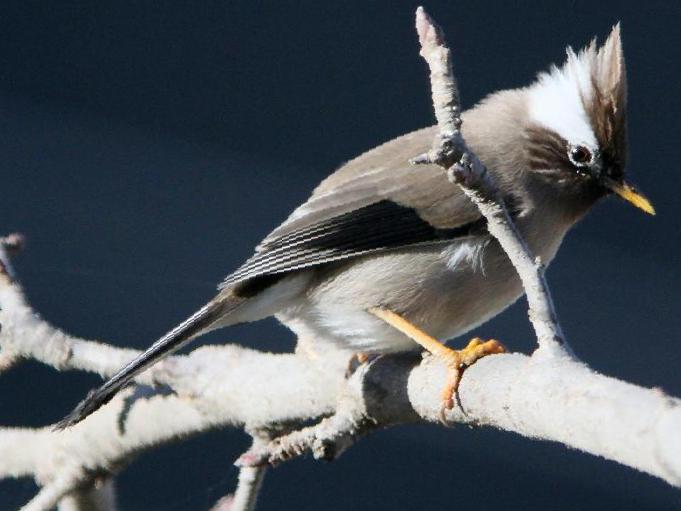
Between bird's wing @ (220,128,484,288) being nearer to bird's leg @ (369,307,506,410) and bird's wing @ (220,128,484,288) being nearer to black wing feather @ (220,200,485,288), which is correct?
black wing feather @ (220,200,485,288)

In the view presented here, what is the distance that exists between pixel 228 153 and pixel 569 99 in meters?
1.93

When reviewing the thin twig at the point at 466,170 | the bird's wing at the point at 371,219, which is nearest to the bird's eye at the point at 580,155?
the bird's wing at the point at 371,219

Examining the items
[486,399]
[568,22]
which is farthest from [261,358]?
[568,22]

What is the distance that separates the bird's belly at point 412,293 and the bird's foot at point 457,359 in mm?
462

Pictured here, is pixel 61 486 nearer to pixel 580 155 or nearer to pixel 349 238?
pixel 349 238

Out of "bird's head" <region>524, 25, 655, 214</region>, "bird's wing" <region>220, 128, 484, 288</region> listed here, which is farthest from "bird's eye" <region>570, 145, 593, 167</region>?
"bird's wing" <region>220, 128, 484, 288</region>

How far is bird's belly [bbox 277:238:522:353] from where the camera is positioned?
4.02 m

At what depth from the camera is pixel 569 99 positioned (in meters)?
4.25

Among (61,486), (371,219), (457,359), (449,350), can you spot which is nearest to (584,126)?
(371,219)

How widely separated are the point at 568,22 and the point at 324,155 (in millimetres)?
1178

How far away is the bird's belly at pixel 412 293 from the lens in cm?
402

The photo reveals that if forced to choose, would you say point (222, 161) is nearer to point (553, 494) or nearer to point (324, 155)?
point (324, 155)

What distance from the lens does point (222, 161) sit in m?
5.78

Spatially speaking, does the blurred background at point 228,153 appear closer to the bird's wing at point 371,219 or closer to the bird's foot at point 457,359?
the bird's wing at point 371,219
